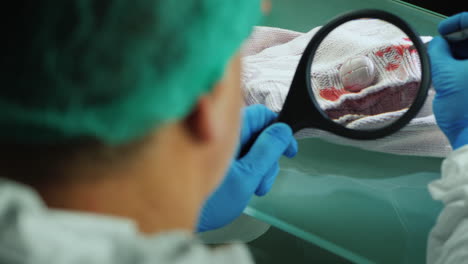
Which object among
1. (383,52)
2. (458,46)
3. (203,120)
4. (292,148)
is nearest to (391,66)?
(383,52)

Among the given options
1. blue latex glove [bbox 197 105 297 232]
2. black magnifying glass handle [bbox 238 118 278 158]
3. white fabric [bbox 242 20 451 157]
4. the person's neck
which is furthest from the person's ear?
white fabric [bbox 242 20 451 157]

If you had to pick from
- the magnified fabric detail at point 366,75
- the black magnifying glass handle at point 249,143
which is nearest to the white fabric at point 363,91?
the magnified fabric detail at point 366,75

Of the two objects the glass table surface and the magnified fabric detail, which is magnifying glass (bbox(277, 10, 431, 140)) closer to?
the magnified fabric detail

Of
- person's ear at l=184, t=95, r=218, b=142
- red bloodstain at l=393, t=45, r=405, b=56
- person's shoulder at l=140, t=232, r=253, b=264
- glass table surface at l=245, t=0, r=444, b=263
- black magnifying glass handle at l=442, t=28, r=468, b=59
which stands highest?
person's ear at l=184, t=95, r=218, b=142

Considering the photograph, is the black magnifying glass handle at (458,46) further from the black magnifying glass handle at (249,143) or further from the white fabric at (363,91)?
the black magnifying glass handle at (249,143)

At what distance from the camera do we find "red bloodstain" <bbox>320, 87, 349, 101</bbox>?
3.55ft

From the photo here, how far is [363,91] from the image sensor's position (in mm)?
1077

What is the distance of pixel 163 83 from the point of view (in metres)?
0.37

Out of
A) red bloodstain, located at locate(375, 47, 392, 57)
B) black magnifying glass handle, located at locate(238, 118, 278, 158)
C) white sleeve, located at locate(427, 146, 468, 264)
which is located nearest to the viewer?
white sleeve, located at locate(427, 146, 468, 264)

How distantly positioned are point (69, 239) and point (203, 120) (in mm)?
152

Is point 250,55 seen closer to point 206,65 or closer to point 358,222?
point 358,222

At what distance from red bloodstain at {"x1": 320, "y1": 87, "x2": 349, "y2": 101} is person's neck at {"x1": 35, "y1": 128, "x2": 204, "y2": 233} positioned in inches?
26.9

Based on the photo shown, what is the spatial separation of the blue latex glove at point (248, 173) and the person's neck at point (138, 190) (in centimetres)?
42

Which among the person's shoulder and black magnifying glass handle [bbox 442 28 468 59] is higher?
black magnifying glass handle [bbox 442 28 468 59]
